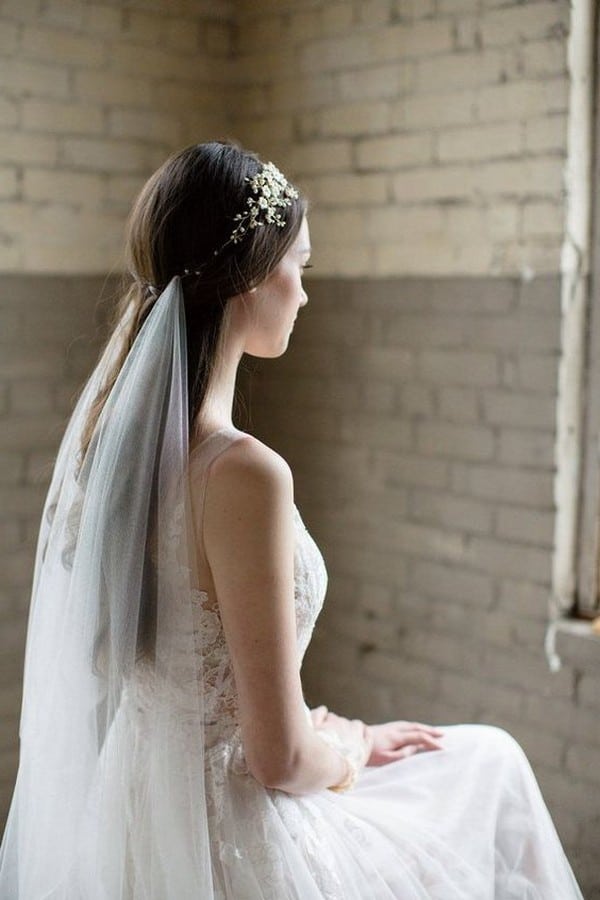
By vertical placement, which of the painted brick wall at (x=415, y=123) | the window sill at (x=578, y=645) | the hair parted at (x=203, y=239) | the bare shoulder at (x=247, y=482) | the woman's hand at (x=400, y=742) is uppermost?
the painted brick wall at (x=415, y=123)

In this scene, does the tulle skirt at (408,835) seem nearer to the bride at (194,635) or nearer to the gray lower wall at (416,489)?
the bride at (194,635)

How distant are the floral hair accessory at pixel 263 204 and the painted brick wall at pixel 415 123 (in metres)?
1.16

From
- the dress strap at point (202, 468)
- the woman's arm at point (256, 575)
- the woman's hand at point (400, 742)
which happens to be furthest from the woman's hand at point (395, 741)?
the dress strap at point (202, 468)

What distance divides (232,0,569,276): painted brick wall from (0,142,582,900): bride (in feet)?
3.67

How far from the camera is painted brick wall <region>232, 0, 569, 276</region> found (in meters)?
2.69

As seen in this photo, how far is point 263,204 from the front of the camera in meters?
1.69

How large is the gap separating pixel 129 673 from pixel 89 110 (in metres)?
1.83

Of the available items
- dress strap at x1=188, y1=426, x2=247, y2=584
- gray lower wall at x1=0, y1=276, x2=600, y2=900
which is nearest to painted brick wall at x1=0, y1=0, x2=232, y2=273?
gray lower wall at x1=0, y1=276, x2=600, y2=900

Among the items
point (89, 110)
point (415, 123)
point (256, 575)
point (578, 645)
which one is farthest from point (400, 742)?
point (89, 110)

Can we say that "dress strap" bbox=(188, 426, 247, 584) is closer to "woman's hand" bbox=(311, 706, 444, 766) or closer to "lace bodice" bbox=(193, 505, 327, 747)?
"lace bodice" bbox=(193, 505, 327, 747)

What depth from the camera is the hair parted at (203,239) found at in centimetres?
166

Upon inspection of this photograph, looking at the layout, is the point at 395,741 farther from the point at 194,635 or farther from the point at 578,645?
the point at 578,645

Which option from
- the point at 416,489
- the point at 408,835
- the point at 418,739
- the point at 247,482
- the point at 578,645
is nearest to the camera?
the point at 247,482

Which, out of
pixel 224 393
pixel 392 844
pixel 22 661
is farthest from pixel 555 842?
pixel 22 661
